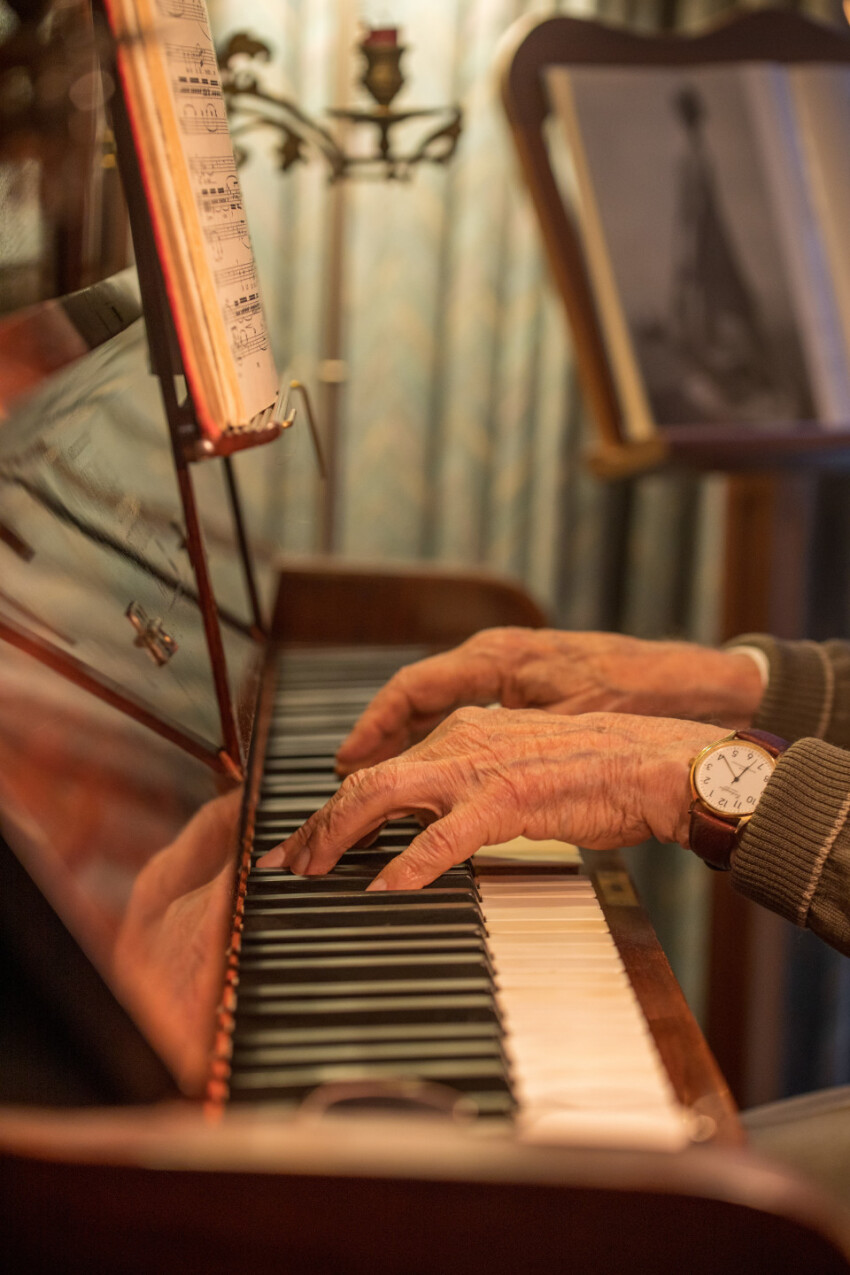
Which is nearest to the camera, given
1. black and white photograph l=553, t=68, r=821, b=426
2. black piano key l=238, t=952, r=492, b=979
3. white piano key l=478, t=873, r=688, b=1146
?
white piano key l=478, t=873, r=688, b=1146

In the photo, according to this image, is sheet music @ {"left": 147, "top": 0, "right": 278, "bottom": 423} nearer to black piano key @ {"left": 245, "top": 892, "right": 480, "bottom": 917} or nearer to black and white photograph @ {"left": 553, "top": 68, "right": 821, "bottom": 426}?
black piano key @ {"left": 245, "top": 892, "right": 480, "bottom": 917}

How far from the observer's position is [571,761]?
0.84m

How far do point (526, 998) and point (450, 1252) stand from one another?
0.21 m

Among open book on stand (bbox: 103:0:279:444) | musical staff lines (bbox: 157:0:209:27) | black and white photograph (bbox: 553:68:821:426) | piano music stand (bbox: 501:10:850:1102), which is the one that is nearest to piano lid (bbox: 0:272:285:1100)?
open book on stand (bbox: 103:0:279:444)

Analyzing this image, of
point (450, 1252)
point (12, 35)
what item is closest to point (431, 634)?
point (12, 35)

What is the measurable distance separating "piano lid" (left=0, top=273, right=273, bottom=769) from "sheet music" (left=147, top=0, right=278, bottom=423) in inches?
5.1

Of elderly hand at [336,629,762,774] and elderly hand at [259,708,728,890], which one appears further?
elderly hand at [336,629,762,774]

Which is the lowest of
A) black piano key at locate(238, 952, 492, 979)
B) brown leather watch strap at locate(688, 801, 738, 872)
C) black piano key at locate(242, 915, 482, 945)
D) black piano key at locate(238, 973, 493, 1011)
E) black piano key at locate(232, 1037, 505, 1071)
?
brown leather watch strap at locate(688, 801, 738, 872)

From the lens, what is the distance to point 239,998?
63 cm

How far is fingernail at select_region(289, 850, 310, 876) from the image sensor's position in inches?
31.4

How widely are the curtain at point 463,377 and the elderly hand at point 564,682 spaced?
1.41 metres

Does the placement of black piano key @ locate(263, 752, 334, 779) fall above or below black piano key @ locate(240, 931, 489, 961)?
below

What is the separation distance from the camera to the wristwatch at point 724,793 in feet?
2.72

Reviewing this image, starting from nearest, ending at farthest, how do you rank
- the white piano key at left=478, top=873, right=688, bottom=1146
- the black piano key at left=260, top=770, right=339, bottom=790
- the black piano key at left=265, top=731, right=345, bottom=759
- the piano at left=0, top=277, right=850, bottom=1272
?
the piano at left=0, top=277, right=850, bottom=1272, the white piano key at left=478, top=873, right=688, bottom=1146, the black piano key at left=260, top=770, right=339, bottom=790, the black piano key at left=265, top=731, right=345, bottom=759
